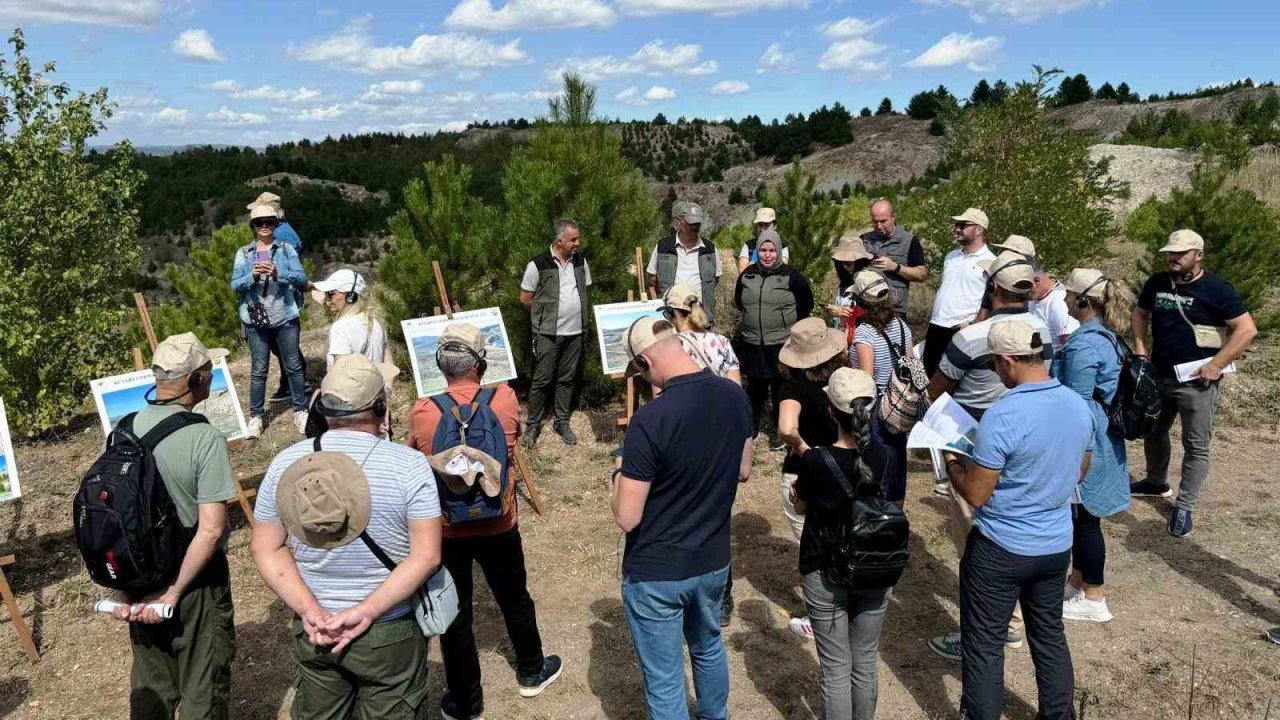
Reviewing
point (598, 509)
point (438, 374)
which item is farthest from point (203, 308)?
point (598, 509)

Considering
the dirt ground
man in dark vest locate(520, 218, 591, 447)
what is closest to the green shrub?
the dirt ground

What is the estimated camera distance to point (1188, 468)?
5.02 metres

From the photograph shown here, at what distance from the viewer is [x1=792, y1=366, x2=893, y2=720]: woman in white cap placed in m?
2.73

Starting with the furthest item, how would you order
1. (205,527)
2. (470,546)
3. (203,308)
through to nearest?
(203,308), (470,546), (205,527)

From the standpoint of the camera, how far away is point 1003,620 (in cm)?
290

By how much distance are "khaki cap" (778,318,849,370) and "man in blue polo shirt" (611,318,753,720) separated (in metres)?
0.63

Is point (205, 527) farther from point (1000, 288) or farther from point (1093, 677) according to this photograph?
point (1093, 677)

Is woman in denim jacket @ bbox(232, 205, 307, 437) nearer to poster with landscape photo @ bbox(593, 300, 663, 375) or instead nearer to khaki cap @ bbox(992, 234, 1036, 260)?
poster with landscape photo @ bbox(593, 300, 663, 375)

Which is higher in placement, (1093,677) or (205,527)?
(205,527)

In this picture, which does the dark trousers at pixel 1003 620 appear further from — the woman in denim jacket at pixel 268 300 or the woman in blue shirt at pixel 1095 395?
the woman in denim jacket at pixel 268 300

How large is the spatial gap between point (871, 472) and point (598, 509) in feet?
11.2

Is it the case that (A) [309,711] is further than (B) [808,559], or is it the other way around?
(B) [808,559]

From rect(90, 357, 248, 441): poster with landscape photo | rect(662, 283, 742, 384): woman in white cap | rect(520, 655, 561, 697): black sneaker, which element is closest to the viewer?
rect(520, 655, 561, 697): black sneaker

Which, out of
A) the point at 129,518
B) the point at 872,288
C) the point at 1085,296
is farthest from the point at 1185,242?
the point at 129,518
